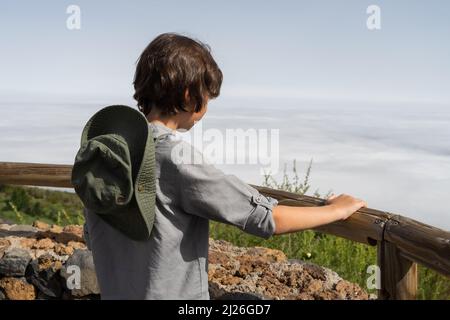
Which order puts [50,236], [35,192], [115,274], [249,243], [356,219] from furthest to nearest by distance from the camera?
[35,192]
[249,243]
[50,236]
[356,219]
[115,274]

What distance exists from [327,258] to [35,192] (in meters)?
8.43

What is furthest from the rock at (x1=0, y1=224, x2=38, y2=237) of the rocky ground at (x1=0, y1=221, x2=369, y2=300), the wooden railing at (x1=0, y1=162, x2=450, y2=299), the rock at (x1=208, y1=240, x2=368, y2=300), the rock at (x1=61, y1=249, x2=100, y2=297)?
the wooden railing at (x1=0, y1=162, x2=450, y2=299)

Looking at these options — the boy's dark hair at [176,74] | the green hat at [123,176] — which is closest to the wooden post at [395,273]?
the boy's dark hair at [176,74]

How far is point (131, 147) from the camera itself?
2.43m

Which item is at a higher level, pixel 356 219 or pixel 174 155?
pixel 174 155

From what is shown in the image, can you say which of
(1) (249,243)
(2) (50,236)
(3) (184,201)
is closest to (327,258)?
(1) (249,243)

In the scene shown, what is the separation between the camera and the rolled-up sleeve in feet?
7.73

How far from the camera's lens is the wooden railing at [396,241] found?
114 inches

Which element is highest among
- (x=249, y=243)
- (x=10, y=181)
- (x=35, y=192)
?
(x=10, y=181)

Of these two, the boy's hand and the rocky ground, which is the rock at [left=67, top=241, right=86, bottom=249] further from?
the boy's hand

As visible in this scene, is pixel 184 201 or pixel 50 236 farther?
pixel 50 236

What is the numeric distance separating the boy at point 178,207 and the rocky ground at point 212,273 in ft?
4.57

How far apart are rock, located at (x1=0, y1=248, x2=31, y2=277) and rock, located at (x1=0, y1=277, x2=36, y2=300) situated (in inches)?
1.8
